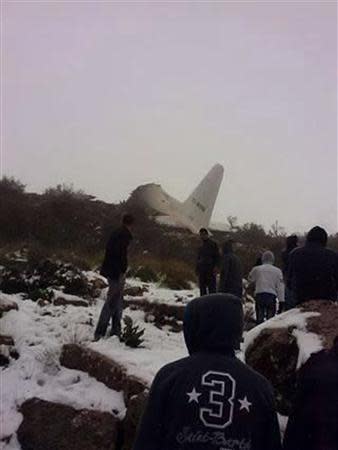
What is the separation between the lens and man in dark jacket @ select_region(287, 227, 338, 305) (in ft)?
19.0

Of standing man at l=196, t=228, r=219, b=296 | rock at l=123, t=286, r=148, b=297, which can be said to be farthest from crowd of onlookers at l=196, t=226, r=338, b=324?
rock at l=123, t=286, r=148, b=297

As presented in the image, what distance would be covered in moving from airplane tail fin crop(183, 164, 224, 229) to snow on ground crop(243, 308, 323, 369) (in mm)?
32181

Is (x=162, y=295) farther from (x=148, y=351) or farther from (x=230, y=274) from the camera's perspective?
(x=148, y=351)

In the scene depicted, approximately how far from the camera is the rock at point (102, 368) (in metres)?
6.65

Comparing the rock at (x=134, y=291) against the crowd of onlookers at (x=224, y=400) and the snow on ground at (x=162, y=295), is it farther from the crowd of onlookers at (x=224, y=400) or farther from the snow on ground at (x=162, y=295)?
the crowd of onlookers at (x=224, y=400)

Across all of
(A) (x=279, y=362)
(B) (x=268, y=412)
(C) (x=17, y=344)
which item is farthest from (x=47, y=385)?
(B) (x=268, y=412)

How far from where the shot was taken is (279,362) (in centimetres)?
513

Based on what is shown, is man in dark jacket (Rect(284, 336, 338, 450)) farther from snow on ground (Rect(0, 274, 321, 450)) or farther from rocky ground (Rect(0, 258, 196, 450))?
rocky ground (Rect(0, 258, 196, 450))

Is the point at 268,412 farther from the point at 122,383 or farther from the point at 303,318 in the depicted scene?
the point at 122,383

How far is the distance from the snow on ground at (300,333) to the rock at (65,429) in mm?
1697

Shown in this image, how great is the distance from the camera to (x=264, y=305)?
10.4 metres

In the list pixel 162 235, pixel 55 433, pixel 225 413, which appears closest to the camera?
pixel 225 413

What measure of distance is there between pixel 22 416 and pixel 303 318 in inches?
123

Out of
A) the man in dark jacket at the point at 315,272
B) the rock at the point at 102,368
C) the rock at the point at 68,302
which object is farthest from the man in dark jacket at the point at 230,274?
the man in dark jacket at the point at 315,272
